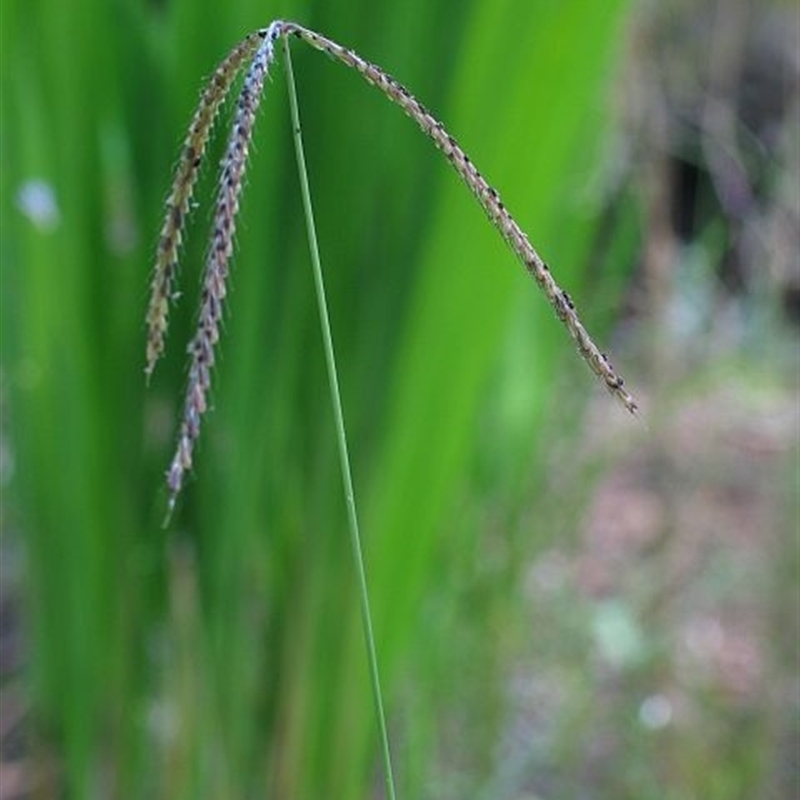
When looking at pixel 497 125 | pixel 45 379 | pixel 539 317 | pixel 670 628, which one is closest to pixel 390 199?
pixel 497 125

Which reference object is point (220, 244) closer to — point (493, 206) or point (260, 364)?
point (493, 206)

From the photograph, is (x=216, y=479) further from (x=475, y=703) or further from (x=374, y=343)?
(x=475, y=703)

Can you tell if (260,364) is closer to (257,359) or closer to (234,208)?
(257,359)

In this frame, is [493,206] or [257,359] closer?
[493,206]

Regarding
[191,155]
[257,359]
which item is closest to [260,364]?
[257,359]

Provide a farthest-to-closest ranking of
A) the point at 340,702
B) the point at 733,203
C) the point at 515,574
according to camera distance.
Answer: the point at 733,203, the point at 515,574, the point at 340,702

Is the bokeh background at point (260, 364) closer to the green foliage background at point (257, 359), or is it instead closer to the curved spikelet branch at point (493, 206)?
the green foliage background at point (257, 359)

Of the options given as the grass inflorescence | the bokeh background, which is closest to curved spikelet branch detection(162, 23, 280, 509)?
the grass inflorescence

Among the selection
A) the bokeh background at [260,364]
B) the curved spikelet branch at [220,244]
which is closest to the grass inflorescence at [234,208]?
the curved spikelet branch at [220,244]
